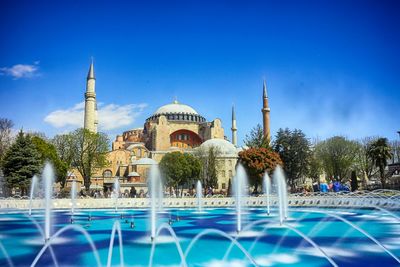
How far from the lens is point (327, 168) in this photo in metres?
36.3

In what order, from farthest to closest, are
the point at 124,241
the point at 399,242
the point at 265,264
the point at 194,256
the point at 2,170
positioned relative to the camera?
the point at 2,170
the point at 124,241
the point at 399,242
the point at 194,256
the point at 265,264

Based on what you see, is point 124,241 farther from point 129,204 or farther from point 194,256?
point 129,204

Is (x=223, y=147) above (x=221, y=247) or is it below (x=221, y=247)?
above

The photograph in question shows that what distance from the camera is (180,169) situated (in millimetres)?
35125

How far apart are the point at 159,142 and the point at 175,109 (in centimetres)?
875

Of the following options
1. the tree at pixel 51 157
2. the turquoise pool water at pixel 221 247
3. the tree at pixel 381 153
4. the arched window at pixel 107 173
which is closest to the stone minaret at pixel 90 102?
the tree at pixel 51 157

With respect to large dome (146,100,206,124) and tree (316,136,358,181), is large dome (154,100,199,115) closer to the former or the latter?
large dome (146,100,206,124)

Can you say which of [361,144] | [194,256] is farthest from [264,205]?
[361,144]

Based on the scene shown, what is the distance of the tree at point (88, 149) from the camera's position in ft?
101

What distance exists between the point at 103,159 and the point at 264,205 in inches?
632

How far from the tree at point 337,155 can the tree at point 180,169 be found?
39.4 ft

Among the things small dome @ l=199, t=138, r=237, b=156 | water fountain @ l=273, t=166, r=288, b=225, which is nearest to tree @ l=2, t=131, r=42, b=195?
water fountain @ l=273, t=166, r=288, b=225

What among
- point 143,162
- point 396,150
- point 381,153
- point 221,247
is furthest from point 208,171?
point 221,247

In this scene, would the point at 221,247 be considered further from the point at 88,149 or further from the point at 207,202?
the point at 88,149
